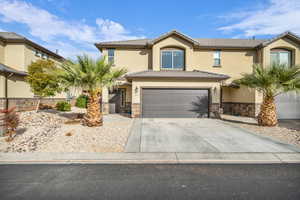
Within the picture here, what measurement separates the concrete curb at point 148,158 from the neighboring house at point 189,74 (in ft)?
25.2

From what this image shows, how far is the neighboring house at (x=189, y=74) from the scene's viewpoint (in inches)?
518

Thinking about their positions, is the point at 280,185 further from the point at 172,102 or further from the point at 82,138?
the point at 172,102

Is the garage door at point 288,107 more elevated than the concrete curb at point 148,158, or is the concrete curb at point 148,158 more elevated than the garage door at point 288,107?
the garage door at point 288,107

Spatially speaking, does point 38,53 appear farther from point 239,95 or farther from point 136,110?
point 239,95

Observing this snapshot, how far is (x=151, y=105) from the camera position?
13211mm

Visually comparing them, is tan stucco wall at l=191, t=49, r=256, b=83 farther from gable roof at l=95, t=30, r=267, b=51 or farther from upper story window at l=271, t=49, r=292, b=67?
upper story window at l=271, t=49, r=292, b=67

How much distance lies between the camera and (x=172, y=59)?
15.5 metres

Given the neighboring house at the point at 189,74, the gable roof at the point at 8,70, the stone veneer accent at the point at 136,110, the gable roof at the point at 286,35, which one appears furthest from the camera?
the gable roof at the point at 286,35

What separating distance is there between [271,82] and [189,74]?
19.6 feet

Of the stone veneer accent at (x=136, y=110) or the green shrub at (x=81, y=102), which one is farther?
the green shrub at (x=81, y=102)

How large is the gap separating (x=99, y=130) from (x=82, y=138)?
4.61 ft

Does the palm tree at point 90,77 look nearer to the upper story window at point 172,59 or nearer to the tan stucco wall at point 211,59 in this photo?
the tan stucco wall at point 211,59

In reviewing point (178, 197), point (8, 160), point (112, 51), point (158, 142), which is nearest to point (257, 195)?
point (178, 197)

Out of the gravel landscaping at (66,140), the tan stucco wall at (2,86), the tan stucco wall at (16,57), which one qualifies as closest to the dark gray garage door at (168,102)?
the gravel landscaping at (66,140)
